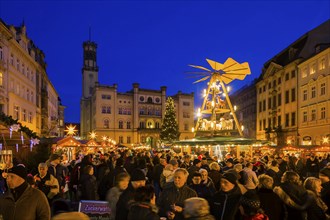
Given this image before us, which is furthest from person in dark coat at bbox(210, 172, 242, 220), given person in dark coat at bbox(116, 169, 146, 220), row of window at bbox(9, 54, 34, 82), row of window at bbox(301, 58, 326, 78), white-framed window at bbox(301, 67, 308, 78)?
white-framed window at bbox(301, 67, 308, 78)

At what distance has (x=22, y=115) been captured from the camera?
37438mm

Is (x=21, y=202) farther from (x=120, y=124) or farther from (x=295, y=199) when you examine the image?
(x=120, y=124)

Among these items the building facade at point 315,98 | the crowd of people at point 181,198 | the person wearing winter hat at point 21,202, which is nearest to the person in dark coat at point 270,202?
the crowd of people at point 181,198

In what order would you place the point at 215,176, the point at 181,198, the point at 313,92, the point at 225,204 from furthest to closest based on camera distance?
1. the point at 313,92
2. the point at 215,176
3. the point at 181,198
4. the point at 225,204

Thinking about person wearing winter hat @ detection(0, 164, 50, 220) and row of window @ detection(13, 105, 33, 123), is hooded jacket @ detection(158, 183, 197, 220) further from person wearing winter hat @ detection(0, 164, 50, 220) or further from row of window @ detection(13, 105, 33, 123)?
row of window @ detection(13, 105, 33, 123)

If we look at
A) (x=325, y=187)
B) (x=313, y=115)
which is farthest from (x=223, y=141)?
(x=313, y=115)

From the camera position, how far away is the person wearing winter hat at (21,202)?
4395 mm

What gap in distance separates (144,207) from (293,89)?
45623 millimetres

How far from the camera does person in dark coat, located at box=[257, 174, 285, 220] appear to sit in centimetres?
612

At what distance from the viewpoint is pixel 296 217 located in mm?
6277

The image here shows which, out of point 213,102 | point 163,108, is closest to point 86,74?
point 163,108

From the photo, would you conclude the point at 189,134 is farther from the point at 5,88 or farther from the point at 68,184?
the point at 68,184

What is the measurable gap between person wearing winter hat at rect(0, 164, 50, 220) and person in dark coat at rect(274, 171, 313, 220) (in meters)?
4.01

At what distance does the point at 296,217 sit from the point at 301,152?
23371mm
